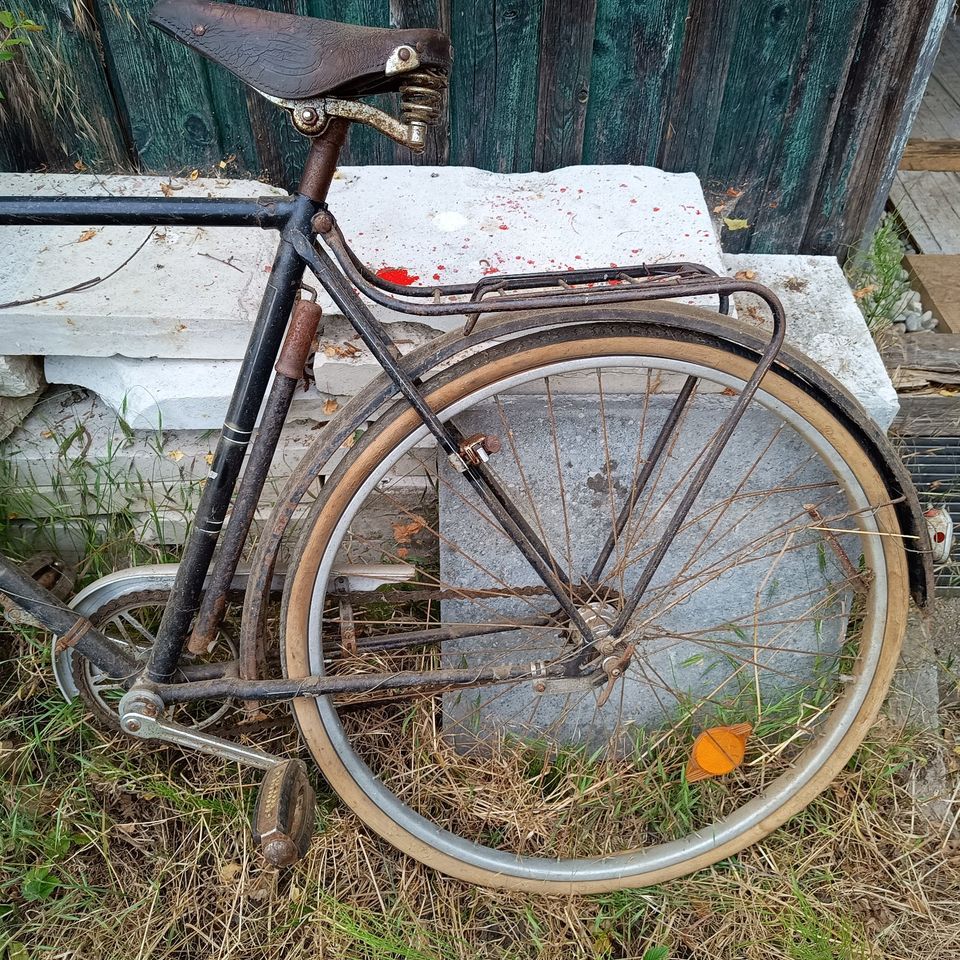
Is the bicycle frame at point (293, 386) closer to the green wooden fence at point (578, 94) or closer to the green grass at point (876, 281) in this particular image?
the green wooden fence at point (578, 94)

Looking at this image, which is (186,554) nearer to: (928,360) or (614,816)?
(614,816)

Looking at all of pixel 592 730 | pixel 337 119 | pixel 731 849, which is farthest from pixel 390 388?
pixel 731 849

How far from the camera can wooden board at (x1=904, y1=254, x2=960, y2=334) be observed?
258 cm

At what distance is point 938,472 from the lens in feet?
7.63

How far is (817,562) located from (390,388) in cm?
115

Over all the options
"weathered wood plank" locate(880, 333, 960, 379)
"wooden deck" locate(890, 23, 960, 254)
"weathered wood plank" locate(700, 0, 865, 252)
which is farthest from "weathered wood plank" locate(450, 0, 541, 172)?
"wooden deck" locate(890, 23, 960, 254)

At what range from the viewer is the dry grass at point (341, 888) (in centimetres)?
179

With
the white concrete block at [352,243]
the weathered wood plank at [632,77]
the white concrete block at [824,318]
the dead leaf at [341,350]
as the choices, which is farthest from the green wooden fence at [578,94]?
the dead leaf at [341,350]

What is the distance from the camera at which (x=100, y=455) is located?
6.53 feet

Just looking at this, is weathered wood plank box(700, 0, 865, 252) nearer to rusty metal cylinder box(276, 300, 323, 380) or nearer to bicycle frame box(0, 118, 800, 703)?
bicycle frame box(0, 118, 800, 703)

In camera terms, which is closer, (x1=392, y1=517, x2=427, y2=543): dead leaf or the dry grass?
the dry grass

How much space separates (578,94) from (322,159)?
1.01m

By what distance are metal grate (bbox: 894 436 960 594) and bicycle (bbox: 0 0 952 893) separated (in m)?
0.41

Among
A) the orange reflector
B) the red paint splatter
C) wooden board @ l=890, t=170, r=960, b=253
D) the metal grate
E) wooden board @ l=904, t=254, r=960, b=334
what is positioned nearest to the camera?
the red paint splatter
